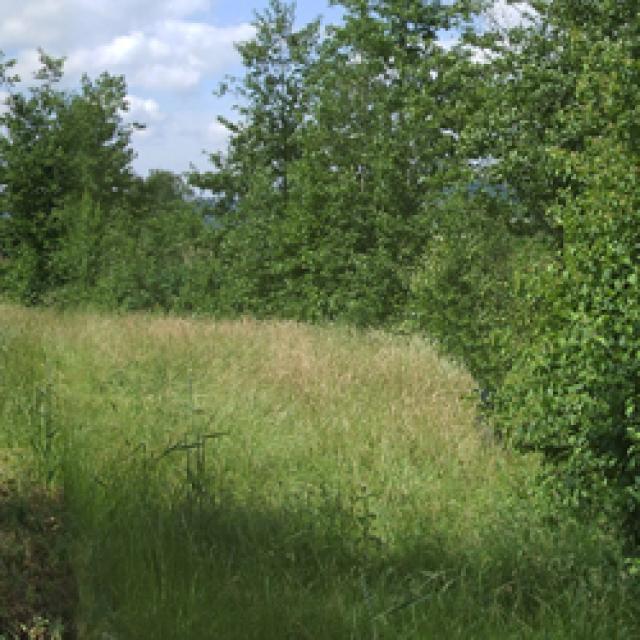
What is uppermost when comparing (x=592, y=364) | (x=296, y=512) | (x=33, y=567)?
(x=592, y=364)

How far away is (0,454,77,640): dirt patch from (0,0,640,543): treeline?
2805 millimetres

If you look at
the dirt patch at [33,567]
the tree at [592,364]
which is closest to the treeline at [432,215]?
the tree at [592,364]

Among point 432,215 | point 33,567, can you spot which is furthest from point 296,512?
point 432,215

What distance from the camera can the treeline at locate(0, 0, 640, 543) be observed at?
512 centimetres

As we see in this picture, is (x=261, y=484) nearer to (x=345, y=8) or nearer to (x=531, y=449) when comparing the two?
(x=531, y=449)

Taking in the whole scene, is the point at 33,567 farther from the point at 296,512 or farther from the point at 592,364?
the point at 592,364

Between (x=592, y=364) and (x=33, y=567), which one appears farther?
(x=592, y=364)

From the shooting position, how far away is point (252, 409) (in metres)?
8.54

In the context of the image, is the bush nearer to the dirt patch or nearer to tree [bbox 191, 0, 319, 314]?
the dirt patch

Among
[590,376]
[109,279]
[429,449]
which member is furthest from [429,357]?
[109,279]

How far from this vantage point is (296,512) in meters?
5.48

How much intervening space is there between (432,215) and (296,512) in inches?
558

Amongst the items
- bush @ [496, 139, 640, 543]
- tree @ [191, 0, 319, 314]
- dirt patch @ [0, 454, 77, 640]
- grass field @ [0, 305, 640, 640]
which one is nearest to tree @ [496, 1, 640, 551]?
bush @ [496, 139, 640, 543]

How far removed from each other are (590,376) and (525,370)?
88cm
